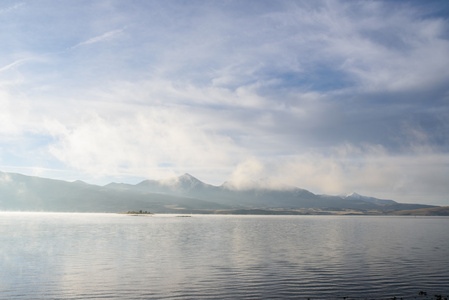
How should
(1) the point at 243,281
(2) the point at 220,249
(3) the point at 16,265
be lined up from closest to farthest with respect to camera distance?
(1) the point at 243,281 < (3) the point at 16,265 < (2) the point at 220,249

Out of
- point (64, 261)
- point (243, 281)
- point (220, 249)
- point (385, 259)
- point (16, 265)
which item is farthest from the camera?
point (220, 249)

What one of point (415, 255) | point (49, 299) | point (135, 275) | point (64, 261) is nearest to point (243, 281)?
point (135, 275)

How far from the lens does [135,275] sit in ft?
181

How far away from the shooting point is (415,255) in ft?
264

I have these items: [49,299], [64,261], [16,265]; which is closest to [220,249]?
[64,261]

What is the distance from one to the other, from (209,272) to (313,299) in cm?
A: 2013

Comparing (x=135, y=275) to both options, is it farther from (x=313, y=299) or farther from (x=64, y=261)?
(x=313, y=299)

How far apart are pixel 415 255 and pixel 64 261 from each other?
7076 cm

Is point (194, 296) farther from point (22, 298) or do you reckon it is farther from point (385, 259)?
point (385, 259)

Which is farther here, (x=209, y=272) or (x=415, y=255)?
(x=415, y=255)

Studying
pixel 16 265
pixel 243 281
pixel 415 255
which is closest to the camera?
pixel 243 281

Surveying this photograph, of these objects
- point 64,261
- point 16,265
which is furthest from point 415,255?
point 16,265

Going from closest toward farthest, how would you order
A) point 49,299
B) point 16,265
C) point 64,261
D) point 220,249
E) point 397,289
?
1. point 49,299
2. point 397,289
3. point 16,265
4. point 64,261
5. point 220,249

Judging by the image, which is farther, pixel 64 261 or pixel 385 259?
pixel 385 259
